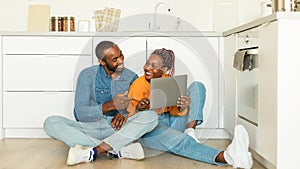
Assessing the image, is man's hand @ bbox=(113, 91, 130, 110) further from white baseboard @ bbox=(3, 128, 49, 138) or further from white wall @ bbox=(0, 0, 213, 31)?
white wall @ bbox=(0, 0, 213, 31)

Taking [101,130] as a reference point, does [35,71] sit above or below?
above

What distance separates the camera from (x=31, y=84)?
3.57 m

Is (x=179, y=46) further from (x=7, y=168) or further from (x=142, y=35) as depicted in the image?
(x=7, y=168)

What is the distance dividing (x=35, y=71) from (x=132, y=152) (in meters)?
1.23

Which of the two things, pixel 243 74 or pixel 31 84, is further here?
pixel 31 84

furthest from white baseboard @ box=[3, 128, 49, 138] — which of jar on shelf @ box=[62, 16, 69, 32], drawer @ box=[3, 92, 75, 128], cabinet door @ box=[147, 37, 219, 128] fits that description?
cabinet door @ box=[147, 37, 219, 128]

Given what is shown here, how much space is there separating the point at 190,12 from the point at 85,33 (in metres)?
1.01

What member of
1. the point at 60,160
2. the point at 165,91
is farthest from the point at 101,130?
the point at 165,91

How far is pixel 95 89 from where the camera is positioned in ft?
9.73

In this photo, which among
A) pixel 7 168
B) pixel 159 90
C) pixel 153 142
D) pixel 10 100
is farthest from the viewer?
pixel 10 100

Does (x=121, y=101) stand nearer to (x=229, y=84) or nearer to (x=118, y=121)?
(x=118, y=121)

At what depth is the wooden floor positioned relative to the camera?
256 centimetres
